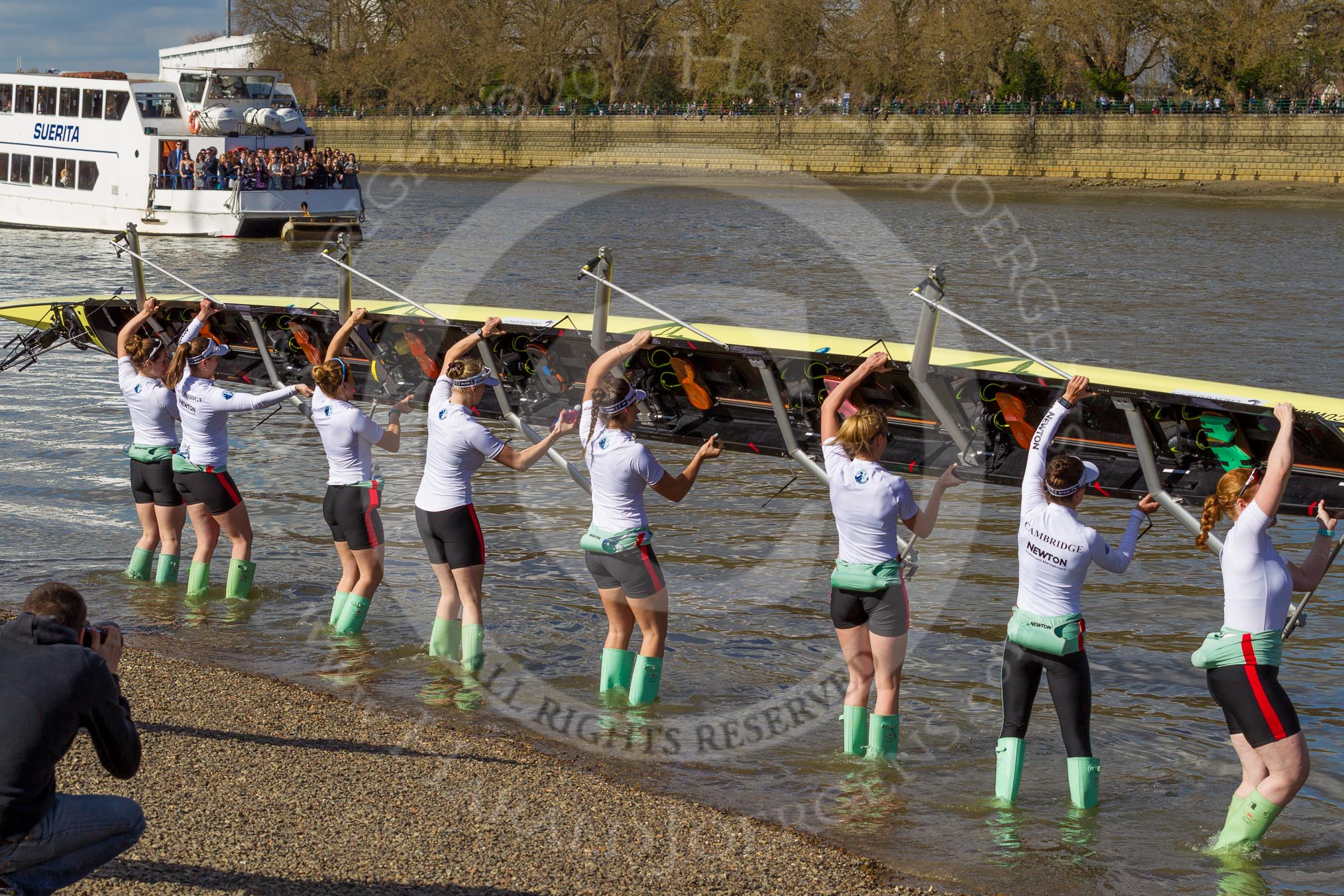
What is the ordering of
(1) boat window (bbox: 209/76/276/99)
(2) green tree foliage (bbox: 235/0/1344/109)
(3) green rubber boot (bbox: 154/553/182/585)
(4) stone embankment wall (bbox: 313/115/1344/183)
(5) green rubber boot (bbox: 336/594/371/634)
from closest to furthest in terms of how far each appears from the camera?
(5) green rubber boot (bbox: 336/594/371/634) → (3) green rubber boot (bbox: 154/553/182/585) → (1) boat window (bbox: 209/76/276/99) → (4) stone embankment wall (bbox: 313/115/1344/183) → (2) green tree foliage (bbox: 235/0/1344/109)

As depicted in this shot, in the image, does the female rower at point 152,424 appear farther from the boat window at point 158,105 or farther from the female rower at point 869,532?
the boat window at point 158,105

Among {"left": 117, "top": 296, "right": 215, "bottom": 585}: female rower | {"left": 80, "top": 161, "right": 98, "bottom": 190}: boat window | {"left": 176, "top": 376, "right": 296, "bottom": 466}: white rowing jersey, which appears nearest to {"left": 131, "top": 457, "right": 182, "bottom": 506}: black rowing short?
{"left": 117, "top": 296, "right": 215, "bottom": 585}: female rower

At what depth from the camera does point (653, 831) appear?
6.37 meters

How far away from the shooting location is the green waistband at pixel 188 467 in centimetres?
952

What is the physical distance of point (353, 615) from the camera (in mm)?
9336

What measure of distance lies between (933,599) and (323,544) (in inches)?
221

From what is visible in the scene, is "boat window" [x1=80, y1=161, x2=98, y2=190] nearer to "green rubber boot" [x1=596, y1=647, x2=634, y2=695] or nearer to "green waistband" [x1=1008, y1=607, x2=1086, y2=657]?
"green rubber boot" [x1=596, y1=647, x2=634, y2=695]

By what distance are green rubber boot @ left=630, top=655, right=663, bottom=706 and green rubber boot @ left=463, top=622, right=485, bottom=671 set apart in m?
1.09

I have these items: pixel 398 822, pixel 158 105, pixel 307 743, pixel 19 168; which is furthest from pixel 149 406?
pixel 19 168

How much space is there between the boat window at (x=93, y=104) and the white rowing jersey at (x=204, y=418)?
34.5 m

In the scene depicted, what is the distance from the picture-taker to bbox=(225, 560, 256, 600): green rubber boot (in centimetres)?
1019

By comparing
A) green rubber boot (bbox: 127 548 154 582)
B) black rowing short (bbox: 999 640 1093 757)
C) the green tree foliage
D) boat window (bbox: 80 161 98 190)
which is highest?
the green tree foliage

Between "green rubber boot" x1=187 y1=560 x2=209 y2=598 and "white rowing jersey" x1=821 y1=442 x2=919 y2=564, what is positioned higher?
"white rowing jersey" x1=821 y1=442 x2=919 y2=564

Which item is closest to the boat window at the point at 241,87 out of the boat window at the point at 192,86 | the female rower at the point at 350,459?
the boat window at the point at 192,86
